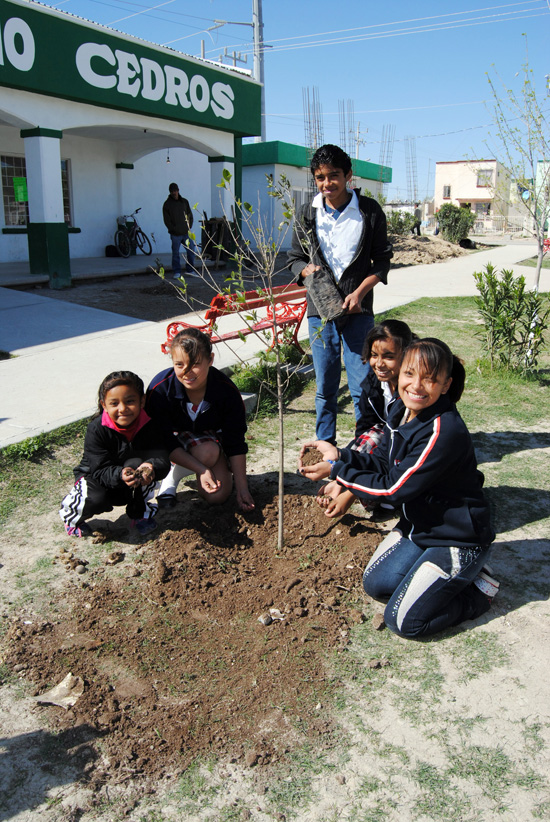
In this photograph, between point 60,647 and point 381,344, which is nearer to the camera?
point 60,647

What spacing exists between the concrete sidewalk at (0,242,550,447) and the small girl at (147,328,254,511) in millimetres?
733

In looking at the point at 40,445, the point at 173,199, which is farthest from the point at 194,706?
the point at 173,199

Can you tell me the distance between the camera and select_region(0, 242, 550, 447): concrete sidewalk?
466cm

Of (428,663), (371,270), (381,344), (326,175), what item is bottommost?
(428,663)

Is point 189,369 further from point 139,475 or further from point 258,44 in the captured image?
point 258,44

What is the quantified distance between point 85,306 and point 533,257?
1673cm

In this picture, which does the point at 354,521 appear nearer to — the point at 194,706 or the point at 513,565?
the point at 513,565

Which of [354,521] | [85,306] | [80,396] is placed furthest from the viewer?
[85,306]

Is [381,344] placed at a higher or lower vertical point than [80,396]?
higher

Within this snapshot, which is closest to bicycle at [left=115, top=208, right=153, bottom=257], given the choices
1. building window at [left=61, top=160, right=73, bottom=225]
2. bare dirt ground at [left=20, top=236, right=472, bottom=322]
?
building window at [left=61, top=160, right=73, bottom=225]

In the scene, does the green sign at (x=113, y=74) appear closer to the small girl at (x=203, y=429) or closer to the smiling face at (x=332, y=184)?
the smiling face at (x=332, y=184)

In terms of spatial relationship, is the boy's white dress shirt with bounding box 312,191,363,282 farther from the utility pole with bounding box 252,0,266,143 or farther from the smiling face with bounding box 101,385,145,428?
the utility pole with bounding box 252,0,266,143

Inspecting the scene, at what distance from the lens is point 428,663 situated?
98.9 inches

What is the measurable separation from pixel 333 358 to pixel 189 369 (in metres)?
1.04
